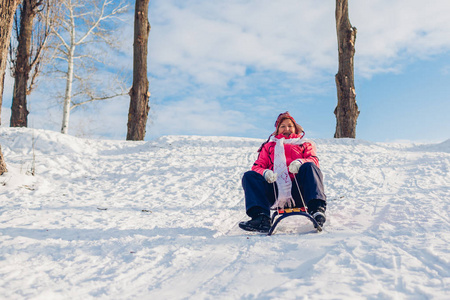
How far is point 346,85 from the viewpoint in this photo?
391 inches

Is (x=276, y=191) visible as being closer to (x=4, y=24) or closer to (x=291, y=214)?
(x=291, y=214)

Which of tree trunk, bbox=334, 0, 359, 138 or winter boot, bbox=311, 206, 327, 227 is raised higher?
tree trunk, bbox=334, 0, 359, 138

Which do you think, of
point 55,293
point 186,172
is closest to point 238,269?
point 55,293

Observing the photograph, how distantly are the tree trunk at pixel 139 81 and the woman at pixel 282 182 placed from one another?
20.5 feet

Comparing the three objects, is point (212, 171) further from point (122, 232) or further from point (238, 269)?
point (238, 269)

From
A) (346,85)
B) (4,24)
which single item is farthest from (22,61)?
(346,85)

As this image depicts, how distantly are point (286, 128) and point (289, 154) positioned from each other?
1.15ft

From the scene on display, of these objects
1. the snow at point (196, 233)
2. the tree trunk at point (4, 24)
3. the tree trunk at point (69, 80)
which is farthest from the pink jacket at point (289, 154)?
the tree trunk at point (69, 80)

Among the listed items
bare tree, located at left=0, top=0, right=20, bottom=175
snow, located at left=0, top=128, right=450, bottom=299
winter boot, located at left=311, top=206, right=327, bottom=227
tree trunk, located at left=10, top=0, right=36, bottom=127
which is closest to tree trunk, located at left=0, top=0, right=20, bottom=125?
bare tree, located at left=0, top=0, right=20, bottom=175

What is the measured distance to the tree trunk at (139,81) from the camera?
9531mm

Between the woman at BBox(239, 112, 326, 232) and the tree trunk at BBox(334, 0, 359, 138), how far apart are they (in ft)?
21.4

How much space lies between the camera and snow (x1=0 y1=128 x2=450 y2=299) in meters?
2.26

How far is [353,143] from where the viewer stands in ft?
29.6

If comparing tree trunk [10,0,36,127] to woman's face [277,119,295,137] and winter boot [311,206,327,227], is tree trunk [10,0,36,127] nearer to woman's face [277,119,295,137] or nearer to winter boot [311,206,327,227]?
woman's face [277,119,295,137]
